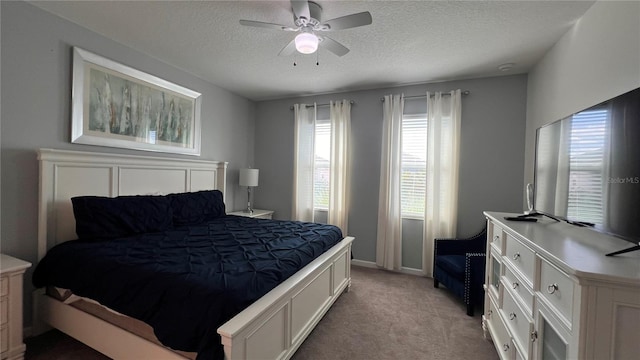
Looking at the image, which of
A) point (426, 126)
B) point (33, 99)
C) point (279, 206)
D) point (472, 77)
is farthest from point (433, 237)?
point (33, 99)

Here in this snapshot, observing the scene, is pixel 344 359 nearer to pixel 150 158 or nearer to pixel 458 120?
pixel 150 158

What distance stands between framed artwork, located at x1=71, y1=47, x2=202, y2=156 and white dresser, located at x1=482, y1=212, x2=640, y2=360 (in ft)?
11.3

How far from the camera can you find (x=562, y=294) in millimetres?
1042

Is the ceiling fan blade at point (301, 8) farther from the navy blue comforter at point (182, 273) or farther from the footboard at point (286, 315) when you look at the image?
the footboard at point (286, 315)

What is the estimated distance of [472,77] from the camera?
3.28m

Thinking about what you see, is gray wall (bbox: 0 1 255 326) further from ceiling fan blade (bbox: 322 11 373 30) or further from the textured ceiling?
ceiling fan blade (bbox: 322 11 373 30)

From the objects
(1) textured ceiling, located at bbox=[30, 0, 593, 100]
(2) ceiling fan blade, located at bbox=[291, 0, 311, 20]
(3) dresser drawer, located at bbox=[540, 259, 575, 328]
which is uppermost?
(1) textured ceiling, located at bbox=[30, 0, 593, 100]

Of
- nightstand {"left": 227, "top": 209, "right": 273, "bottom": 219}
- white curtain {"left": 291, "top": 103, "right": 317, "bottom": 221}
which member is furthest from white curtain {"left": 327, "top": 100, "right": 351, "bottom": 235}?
nightstand {"left": 227, "top": 209, "right": 273, "bottom": 219}

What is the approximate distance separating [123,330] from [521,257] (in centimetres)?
239

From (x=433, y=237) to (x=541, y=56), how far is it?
90.8 inches

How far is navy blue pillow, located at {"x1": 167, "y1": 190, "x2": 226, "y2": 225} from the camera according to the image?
2832mm

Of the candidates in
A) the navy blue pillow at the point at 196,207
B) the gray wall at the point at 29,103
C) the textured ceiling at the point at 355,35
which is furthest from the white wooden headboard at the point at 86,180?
the textured ceiling at the point at 355,35

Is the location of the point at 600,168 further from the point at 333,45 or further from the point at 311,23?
the point at 311,23

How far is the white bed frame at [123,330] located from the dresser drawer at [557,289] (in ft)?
4.38
